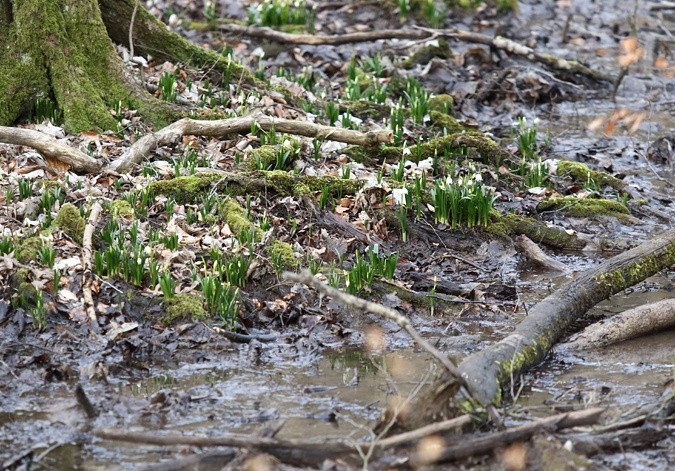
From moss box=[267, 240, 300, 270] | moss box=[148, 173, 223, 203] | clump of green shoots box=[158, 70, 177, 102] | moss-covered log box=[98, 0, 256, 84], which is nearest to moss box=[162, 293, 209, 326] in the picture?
moss box=[267, 240, 300, 270]

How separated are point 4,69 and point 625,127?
7.40m

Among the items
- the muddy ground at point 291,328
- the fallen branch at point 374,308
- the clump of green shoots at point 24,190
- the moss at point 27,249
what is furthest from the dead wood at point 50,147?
Answer: the fallen branch at point 374,308

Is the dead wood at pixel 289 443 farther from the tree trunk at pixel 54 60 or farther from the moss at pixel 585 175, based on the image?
the moss at pixel 585 175

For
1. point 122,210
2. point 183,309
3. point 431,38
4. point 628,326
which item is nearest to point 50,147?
point 122,210

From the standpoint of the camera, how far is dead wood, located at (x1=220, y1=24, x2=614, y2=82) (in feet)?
39.5

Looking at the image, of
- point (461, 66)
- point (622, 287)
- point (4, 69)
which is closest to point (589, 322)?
point (622, 287)

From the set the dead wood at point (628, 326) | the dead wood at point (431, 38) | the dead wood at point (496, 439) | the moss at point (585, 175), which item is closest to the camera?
the dead wood at point (496, 439)

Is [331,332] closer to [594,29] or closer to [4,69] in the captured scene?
[4,69]

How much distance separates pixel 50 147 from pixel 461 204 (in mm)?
3368

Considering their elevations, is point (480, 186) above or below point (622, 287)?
above

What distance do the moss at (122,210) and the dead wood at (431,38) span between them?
20.3ft

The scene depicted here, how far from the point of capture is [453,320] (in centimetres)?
602

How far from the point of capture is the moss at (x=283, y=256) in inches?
241

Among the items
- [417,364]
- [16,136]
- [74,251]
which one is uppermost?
[16,136]
